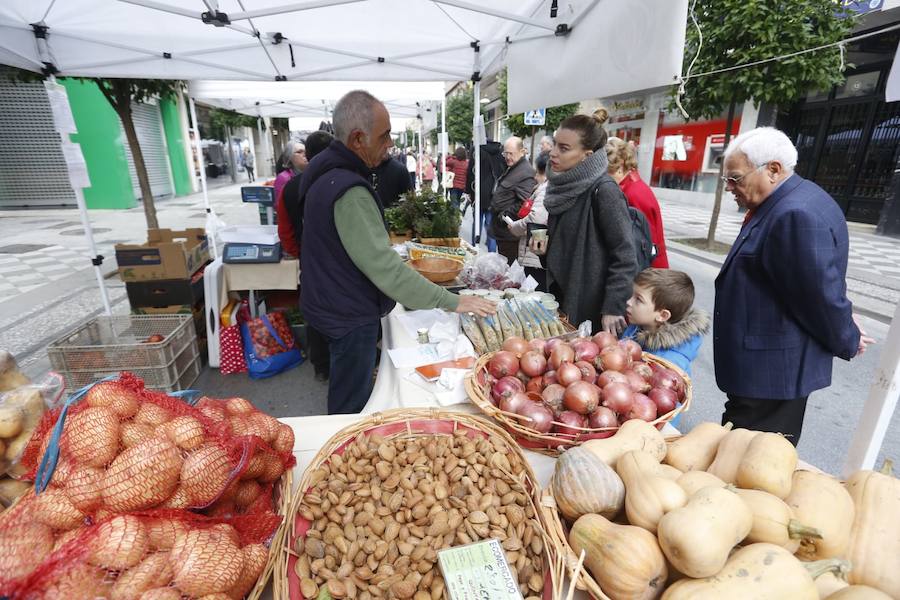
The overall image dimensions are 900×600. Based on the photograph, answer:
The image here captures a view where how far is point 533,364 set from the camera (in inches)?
A: 65.5

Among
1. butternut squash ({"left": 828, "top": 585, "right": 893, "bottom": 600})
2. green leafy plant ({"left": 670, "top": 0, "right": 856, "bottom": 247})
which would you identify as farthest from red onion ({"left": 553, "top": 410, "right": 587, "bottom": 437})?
green leafy plant ({"left": 670, "top": 0, "right": 856, "bottom": 247})

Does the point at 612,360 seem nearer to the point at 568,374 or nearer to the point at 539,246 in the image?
the point at 568,374

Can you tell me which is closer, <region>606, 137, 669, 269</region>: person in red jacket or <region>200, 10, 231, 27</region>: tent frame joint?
<region>200, 10, 231, 27</region>: tent frame joint

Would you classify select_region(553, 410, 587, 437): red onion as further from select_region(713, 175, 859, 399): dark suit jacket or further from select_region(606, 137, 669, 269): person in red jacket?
select_region(606, 137, 669, 269): person in red jacket

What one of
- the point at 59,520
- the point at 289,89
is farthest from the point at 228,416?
the point at 289,89

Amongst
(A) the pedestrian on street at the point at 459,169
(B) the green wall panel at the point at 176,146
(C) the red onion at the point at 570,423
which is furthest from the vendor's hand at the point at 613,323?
(B) the green wall panel at the point at 176,146

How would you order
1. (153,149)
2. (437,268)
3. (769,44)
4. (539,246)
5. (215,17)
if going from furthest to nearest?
(153,149) < (769,44) < (437,268) < (539,246) < (215,17)

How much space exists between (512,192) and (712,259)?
4.57 meters

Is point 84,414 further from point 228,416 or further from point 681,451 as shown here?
point 681,451

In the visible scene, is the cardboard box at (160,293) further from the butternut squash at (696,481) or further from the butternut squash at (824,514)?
the butternut squash at (824,514)

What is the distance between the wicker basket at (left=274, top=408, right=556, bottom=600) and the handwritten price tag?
4.0 inches

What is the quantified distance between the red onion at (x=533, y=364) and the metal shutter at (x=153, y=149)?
58.6 feet

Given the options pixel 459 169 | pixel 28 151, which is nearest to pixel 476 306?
pixel 459 169

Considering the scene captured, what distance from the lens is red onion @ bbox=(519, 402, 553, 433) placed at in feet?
4.57
